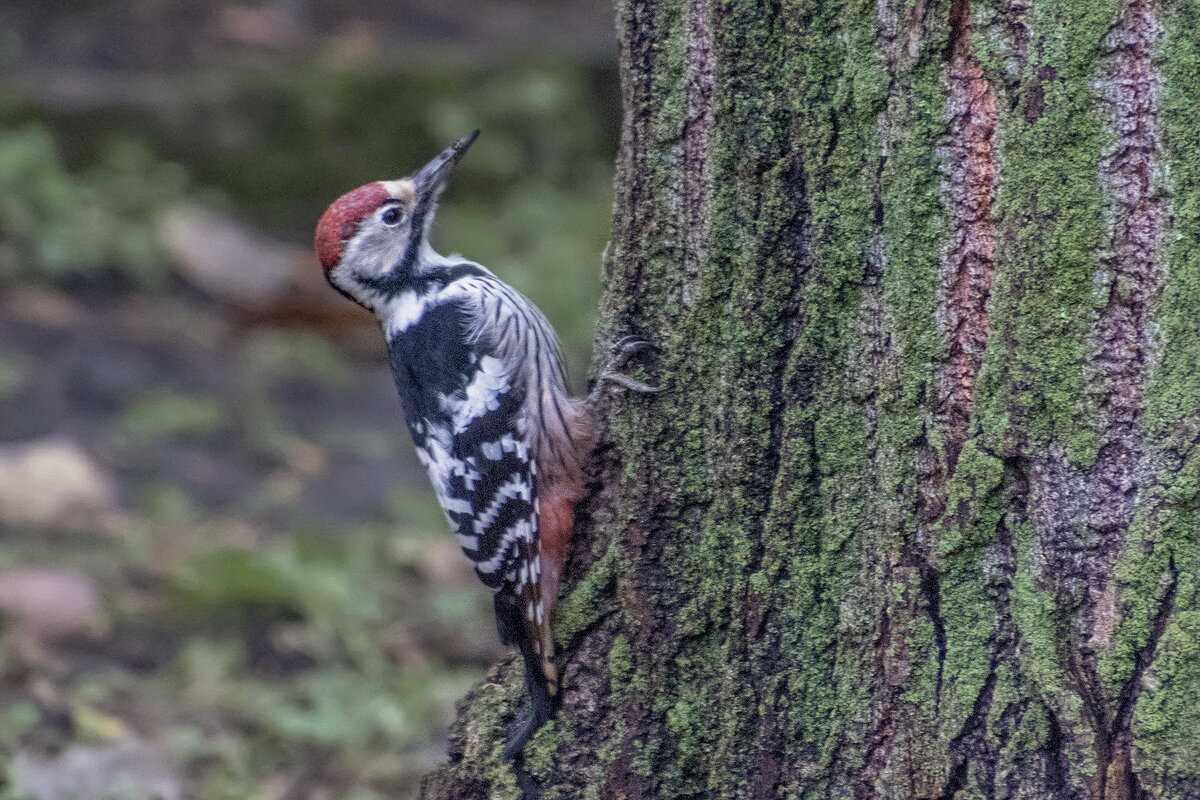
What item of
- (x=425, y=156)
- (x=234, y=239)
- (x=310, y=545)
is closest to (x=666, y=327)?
(x=310, y=545)

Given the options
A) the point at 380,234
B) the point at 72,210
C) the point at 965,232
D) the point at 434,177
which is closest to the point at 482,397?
the point at 380,234

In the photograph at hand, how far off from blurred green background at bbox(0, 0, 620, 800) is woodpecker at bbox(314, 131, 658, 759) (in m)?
1.07

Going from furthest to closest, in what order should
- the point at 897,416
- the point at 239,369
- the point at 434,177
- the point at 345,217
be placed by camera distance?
the point at 239,369, the point at 434,177, the point at 345,217, the point at 897,416

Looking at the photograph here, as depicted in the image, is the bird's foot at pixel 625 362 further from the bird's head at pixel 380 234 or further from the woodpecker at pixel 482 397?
the bird's head at pixel 380 234

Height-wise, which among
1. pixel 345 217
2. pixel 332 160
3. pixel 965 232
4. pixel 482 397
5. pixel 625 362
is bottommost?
pixel 965 232

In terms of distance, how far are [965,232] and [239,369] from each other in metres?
4.80

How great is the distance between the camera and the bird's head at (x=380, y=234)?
10.8 ft

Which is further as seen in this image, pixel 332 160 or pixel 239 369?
pixel 332 160

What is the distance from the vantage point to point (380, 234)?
3.35 meters

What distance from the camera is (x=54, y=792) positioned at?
3.26 meters

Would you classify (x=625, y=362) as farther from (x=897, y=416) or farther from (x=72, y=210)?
(x=72, y=210)

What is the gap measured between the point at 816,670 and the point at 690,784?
36 cm

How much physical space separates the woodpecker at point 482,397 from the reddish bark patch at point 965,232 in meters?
0.60

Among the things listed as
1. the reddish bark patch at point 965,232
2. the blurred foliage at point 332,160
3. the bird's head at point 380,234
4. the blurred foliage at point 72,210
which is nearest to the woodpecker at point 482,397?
the bird's head at point 380,234
